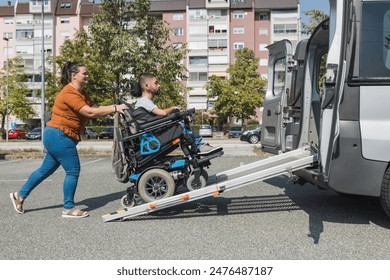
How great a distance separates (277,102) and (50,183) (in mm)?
4698

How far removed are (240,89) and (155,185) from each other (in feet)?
144

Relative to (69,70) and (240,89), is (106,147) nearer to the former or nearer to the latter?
(69,70)

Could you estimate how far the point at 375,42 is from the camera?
13.9 feet

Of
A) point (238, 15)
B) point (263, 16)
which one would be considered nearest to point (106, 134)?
point (238, 15)

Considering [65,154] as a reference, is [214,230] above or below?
below

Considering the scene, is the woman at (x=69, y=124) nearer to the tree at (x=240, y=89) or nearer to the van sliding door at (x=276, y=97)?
the van sliding door at (x=276, y=97)

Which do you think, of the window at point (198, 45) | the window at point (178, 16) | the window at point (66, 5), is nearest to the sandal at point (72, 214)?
the window at point (198, 45)

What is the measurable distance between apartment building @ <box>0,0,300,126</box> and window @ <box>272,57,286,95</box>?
2253 inches

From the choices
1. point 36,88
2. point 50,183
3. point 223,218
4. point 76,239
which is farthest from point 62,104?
point 36,88

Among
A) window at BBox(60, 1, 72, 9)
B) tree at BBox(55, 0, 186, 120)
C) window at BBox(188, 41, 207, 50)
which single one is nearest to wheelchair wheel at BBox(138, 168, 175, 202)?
tree at BBox(55, 0, 186, 120)

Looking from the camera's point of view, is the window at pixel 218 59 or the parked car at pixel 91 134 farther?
the window at pixel 218 59

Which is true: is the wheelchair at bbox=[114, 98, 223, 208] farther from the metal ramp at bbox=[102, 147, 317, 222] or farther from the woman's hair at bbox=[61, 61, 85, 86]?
the woman's hair at bbox=[61, 61, 85, 86]

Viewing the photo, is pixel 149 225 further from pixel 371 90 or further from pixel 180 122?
pixel 371 90

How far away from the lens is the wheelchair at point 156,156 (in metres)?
5.07
